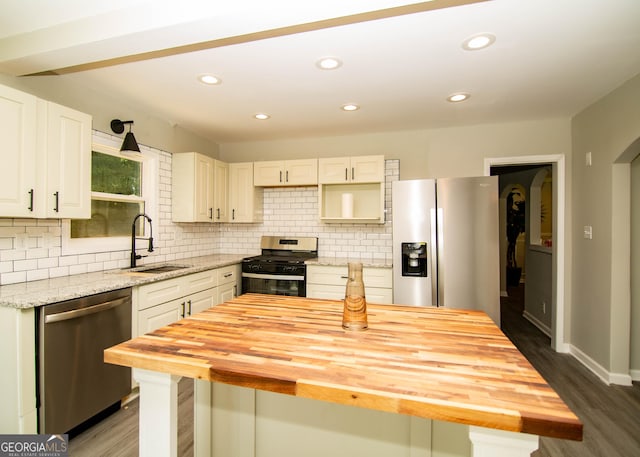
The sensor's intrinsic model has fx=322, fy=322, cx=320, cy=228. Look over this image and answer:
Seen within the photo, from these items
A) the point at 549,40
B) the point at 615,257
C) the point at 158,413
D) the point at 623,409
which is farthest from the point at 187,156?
the point at 623,409

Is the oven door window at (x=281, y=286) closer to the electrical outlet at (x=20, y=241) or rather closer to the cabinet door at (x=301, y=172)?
the cabinet door at (x=301, y=172)

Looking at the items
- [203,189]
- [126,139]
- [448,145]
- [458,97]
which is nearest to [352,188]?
A: [448,145]

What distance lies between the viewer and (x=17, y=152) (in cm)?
193

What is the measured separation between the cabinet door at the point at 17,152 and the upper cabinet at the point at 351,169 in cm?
260

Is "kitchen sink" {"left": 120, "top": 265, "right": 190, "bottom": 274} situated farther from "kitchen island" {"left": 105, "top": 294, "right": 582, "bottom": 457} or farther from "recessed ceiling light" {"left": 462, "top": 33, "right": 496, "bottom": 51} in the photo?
"recessed ceiling light" {"left": 462, "top": 33, "right": 496, "bottom": 51}

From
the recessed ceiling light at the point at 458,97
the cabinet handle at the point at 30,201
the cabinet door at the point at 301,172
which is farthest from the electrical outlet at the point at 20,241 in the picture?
the recessed ceiling light at the point at 458,97

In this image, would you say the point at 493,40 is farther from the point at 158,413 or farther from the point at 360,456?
the point at 158,413

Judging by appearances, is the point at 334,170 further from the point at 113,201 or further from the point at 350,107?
the point at 113,201

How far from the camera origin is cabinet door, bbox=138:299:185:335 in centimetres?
247

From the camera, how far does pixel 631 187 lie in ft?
9.14

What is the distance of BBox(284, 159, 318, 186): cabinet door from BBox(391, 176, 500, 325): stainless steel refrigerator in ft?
3.71

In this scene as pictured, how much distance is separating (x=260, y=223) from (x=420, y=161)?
223cm

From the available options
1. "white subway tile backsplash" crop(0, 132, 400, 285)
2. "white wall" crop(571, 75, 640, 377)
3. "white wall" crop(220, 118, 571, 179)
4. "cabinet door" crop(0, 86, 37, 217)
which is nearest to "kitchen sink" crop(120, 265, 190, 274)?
"white subway tile backsplash" crop(0, 132, 400, 285)

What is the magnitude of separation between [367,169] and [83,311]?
9.55 ft
